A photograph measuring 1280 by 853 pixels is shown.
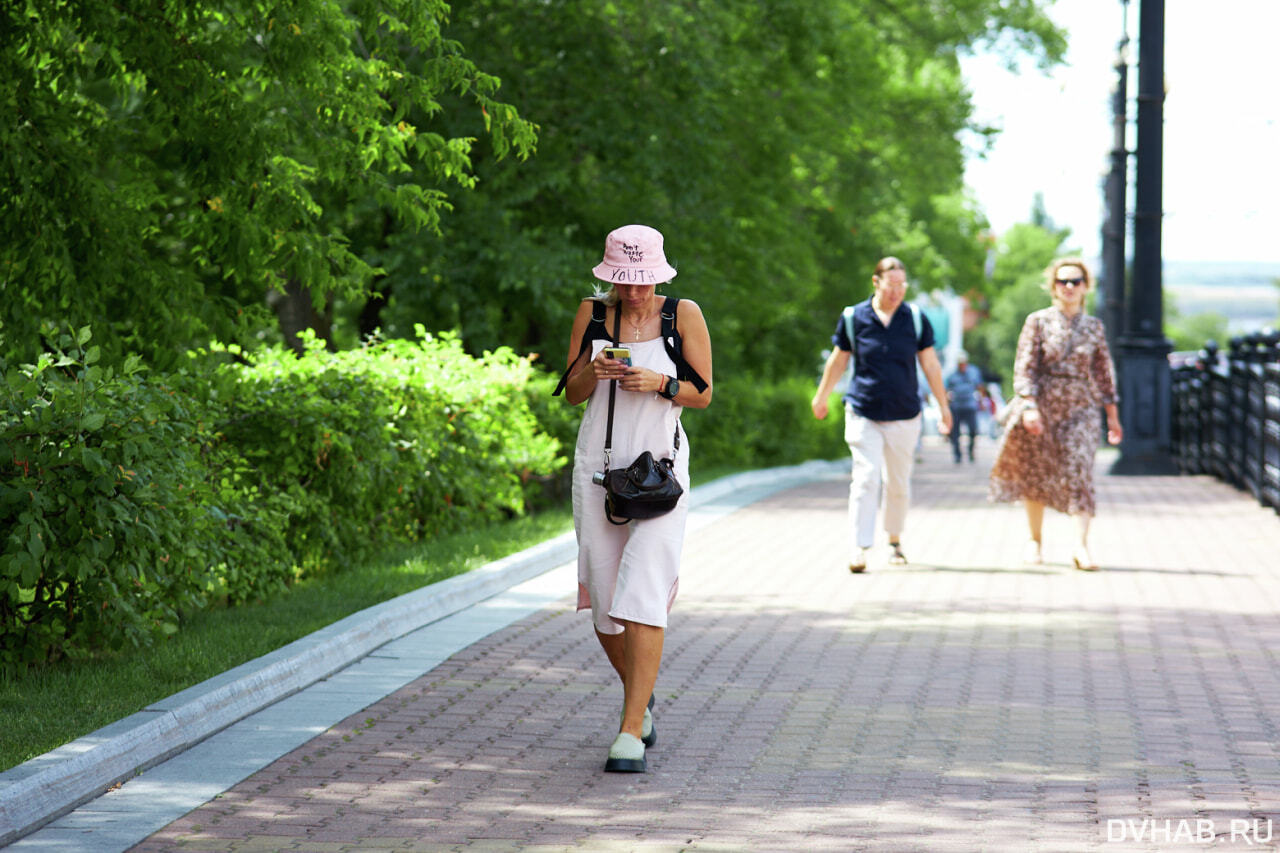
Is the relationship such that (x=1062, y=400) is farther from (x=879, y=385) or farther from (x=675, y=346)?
(x=675, y=346)

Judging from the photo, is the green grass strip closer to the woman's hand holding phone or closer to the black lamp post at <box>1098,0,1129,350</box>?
the woman's hand holding phone

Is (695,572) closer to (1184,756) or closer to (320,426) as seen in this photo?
(320,426)

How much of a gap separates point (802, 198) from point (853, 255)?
8.47 m

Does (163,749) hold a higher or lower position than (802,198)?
lower

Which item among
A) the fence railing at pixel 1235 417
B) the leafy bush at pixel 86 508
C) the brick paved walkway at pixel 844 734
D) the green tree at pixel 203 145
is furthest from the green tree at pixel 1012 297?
the leafy bush at pixel 86 508

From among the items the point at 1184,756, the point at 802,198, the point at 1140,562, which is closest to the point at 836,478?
the point at 802,198

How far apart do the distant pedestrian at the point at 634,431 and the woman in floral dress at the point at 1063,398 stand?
544 cm

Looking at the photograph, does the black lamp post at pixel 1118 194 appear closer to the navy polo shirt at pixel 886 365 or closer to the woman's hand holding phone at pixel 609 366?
the navy polo shirt at pixel 886 365

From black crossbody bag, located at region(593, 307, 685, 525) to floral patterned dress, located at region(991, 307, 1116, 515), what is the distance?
559cm

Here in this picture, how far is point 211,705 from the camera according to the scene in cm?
613

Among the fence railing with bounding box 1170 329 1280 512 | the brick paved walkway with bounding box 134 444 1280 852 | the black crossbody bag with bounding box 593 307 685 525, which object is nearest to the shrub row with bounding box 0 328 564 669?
the brick paved walkway with bounding box 134 444 1280 852

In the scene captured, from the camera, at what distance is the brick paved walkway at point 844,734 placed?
4.92m

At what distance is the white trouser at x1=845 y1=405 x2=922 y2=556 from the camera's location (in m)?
10.8

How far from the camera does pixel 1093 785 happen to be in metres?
5.40
